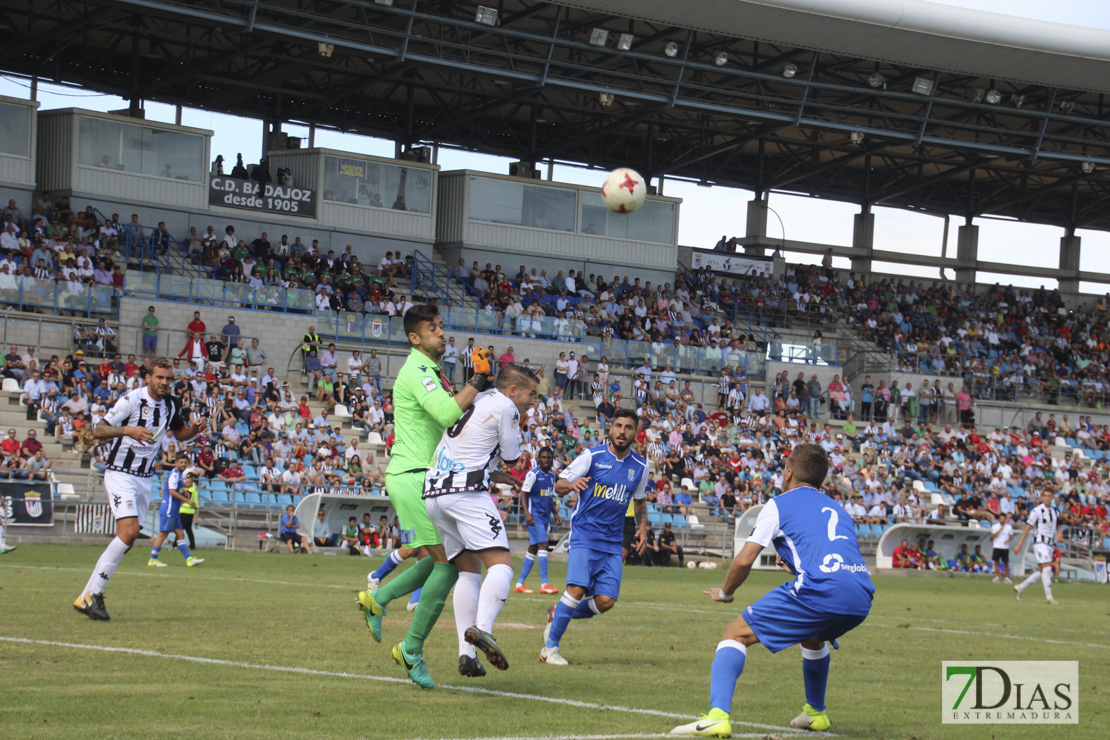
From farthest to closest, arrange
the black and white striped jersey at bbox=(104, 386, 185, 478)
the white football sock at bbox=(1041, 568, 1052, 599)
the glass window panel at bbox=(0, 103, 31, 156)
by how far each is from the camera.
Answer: the glass window panel at bbox=(0, 103, 31, 156), the white football sock at bbox=(1041, 568, 1052, 599), the black and white striped jersey at bbox=(104, 386, 185, 478)

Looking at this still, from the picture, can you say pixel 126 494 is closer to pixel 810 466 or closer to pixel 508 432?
pixel 508 432

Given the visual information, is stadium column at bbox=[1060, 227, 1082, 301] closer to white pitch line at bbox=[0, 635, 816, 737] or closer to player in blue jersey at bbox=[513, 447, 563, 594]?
player in blue jersey at bbox=[513, 447, 563, 594]

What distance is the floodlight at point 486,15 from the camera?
3794 cm

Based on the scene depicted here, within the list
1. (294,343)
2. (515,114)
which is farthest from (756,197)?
(294,343)

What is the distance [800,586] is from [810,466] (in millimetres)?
756

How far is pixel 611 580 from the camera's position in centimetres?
1138

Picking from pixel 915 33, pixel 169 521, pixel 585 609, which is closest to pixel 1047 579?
pixel 585 609

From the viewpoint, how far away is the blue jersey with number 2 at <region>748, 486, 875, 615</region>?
7.40 metres

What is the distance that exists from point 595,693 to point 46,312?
2672cm

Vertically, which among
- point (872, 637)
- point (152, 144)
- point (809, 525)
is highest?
point (152, 144)

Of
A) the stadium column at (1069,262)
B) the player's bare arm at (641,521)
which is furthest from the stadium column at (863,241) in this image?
the player's bare arm at (641,521)

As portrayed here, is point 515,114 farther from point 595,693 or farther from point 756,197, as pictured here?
point 595,693

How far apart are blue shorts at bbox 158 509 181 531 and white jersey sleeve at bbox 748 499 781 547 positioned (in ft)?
54.4

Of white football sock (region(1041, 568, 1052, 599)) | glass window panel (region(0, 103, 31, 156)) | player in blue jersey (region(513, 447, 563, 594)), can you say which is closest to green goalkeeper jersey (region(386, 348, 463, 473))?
player in blue jersey (region(513, 447, 563, 594))
